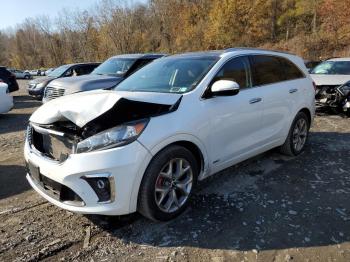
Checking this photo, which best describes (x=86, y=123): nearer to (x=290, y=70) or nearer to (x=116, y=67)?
(x=290, y=70)

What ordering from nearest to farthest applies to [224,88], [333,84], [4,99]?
[224,88] → [333,84] → [4,99]

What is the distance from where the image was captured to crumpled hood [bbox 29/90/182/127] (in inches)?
129

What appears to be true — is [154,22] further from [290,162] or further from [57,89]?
[290,162]

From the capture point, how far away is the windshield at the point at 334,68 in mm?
10570

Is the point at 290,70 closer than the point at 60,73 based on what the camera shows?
Yes

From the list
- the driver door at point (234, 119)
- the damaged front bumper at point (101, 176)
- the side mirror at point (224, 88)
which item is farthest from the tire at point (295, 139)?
the damaged front bumper at point (101, 176)

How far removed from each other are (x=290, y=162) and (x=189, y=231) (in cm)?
261

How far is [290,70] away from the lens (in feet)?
17.8

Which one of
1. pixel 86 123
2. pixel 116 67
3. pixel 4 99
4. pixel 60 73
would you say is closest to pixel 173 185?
pixel 86 123

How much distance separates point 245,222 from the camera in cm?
355

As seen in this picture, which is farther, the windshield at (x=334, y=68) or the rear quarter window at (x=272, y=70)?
the windshield at (x=334, y=68)

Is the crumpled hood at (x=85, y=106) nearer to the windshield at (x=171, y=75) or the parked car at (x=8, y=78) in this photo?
the windshield at (x=171, y=75)

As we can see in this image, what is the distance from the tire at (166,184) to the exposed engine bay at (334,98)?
6.38 metres

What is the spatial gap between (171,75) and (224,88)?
33.8 inches
